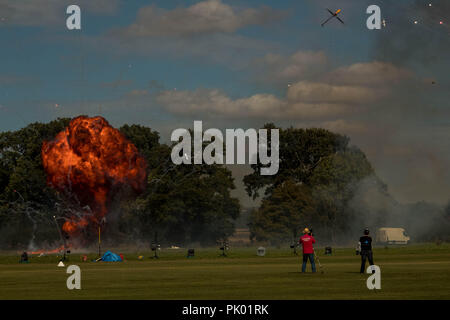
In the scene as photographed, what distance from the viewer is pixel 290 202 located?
442 ft

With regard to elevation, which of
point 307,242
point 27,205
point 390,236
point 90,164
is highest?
point 90,164

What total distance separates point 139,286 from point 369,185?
10800 centimetres

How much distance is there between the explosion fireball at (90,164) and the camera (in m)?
115

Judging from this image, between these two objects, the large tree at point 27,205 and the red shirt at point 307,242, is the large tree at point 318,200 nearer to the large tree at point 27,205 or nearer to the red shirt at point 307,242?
the large tree at point 27,205

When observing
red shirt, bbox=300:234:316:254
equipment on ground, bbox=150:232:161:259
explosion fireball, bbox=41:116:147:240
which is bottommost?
equipment on ground, bbox=150:232:161:259

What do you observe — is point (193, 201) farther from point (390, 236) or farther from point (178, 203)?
point (390, 236)

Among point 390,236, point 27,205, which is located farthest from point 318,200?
point 27,205

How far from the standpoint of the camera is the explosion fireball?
11481 centimetres

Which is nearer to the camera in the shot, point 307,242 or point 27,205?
point 307,242

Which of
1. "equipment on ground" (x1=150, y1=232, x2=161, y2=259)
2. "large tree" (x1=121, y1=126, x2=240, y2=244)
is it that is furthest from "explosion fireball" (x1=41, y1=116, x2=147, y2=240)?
"large tree" (x1=121, y1=126, x2=240, y2=244)

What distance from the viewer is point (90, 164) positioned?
377 feet

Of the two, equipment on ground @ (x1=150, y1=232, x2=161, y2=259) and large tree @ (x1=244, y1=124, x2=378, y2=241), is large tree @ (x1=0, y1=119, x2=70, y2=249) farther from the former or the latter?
large tree @ (x1=244, y1=124, x2=378, y2=241)
